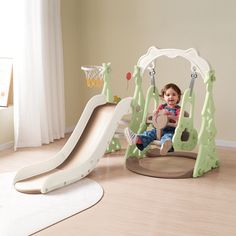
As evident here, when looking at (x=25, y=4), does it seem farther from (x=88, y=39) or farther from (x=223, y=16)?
(x=223, y=16)

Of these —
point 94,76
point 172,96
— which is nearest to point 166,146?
point 172,96

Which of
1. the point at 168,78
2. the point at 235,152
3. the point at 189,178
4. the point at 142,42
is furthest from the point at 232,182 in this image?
the point at 142,42

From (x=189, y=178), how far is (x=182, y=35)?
1683mm

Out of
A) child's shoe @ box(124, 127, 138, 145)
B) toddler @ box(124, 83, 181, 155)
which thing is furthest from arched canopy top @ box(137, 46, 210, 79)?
child's shoe @ box(124, 127, 138, 145)

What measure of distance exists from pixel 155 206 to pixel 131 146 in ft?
3.54

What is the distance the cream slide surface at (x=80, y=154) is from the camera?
3.09 meters

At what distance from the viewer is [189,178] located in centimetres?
337

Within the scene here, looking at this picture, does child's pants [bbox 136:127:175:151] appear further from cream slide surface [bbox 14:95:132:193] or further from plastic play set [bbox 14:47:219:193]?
cream slide surface [bbox 14:95:132:193]

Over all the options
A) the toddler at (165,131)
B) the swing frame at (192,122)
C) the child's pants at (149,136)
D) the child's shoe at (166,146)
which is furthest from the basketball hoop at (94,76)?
the child's shoe at (166,146)

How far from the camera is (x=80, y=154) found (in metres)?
3.53

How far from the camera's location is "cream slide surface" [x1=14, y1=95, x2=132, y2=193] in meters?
3.09

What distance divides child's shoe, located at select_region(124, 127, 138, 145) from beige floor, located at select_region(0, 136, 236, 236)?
0.25 meters

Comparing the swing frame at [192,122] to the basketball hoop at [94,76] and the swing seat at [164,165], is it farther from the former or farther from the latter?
the basketball hoop at [94,76]

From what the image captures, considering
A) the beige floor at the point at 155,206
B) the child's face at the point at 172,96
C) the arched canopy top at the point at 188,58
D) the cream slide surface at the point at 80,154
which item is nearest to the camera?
the beige floor at the point at 155,206
